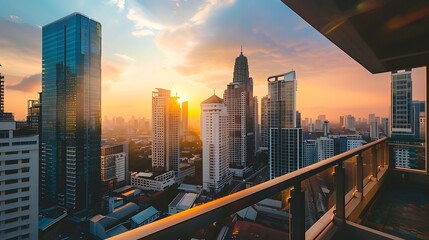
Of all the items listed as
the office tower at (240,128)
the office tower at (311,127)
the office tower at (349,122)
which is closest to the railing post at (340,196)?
the office tower at (349,122)

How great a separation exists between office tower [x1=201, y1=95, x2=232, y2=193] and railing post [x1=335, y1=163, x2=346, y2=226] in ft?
64.8

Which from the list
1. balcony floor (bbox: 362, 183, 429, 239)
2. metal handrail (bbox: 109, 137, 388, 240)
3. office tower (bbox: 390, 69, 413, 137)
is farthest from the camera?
office tower (bbox: 390, 69, 413, 137)

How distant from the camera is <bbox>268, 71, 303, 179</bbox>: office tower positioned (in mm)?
19562

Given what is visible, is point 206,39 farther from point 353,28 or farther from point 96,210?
point 96,210

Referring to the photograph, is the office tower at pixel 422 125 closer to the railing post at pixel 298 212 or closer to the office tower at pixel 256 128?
the railing post at pixel 298 212

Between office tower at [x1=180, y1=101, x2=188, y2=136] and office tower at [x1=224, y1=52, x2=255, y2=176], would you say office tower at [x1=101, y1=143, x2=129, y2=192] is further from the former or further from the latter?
office tower at [x1=224, y1=52, x2=255, y2=176]

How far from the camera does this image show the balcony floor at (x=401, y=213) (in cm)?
192

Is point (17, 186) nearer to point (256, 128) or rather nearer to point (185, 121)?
point (185, 121)

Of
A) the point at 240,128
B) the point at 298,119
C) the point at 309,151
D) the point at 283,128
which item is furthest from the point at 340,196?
the point at 240,128

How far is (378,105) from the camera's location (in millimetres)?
7422

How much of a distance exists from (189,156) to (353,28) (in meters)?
28.2

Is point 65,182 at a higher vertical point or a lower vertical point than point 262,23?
lower

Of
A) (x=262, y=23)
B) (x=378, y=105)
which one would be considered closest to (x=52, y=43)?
(x=262, y=23)

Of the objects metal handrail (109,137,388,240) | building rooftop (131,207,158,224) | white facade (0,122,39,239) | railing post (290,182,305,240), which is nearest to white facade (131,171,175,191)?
building rooftop (131,207,158,224)
